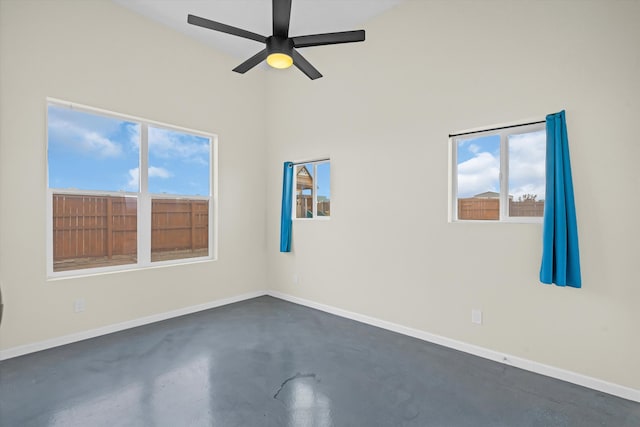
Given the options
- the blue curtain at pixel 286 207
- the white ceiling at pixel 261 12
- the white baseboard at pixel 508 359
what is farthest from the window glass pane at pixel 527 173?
the blue curtain at pixel 286 207

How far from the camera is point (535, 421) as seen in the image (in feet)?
6.61

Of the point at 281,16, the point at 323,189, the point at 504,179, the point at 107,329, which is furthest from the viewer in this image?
the point at 323,189

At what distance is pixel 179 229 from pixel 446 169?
328cm

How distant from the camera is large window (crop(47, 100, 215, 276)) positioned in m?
3.25

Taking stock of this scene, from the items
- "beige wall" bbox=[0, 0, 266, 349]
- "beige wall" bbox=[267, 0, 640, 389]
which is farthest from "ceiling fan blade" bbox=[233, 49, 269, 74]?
"beige wall" bbox=[0, 0, 266, 349]

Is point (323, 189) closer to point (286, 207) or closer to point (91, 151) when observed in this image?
point (286, 207)

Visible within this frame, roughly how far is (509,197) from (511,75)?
3.35ft

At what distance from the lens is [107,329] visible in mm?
3412

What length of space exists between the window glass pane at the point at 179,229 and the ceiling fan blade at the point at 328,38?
2.65 meters

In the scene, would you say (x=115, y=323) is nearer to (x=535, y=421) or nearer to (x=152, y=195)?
(x=152, y=195)

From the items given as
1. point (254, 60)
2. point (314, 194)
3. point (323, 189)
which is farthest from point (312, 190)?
point (254, 60)

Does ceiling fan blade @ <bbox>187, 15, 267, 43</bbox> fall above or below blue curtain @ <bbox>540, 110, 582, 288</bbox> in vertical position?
above

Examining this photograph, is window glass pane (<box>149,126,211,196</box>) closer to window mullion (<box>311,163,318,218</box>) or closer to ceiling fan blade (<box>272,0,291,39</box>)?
window mullion (<box>311,163,318,218</box>)

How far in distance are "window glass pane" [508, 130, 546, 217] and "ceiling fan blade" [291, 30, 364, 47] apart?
5.27 ft
